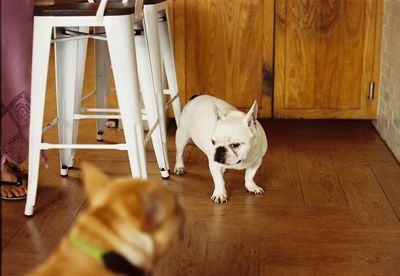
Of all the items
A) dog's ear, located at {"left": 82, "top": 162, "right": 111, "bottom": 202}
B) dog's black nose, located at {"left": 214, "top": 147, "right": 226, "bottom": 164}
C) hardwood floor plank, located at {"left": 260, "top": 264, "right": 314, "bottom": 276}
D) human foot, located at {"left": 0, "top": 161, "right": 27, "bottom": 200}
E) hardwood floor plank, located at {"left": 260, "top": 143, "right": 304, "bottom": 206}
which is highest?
dog's ear, located at {"left": 82, "top": 162, "right": 111, "bottom": 202}

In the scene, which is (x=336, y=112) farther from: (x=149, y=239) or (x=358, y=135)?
(x=149, y=239)

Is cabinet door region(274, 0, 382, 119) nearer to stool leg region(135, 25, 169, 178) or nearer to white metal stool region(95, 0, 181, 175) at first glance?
white metal stool region(95, 0, 181, 175)

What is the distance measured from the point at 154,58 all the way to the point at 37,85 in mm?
584

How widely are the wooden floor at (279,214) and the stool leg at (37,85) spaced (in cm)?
18

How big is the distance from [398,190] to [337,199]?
0.82 ft

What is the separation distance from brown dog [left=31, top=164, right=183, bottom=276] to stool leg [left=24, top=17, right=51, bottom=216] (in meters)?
Result: 1.00

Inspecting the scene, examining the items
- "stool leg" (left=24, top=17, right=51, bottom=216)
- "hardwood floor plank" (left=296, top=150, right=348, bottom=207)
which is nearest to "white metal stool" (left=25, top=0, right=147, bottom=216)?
"stool leg" (left=24, top=17, right=51, bottom=216)

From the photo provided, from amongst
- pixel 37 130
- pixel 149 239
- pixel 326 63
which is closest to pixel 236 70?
pixel 326 63

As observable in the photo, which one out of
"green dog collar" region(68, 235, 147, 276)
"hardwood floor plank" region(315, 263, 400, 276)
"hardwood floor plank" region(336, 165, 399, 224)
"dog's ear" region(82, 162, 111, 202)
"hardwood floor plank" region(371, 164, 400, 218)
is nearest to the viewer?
"green dog collar" region(68, 235, 147, 276)

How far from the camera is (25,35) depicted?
1.84m

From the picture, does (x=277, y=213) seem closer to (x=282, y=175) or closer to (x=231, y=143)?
(x=231, y=143)

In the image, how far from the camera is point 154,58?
7.68ft

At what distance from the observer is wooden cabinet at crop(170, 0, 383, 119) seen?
282cm

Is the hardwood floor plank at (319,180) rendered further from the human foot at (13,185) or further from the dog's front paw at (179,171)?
the human foot at (13,185)
